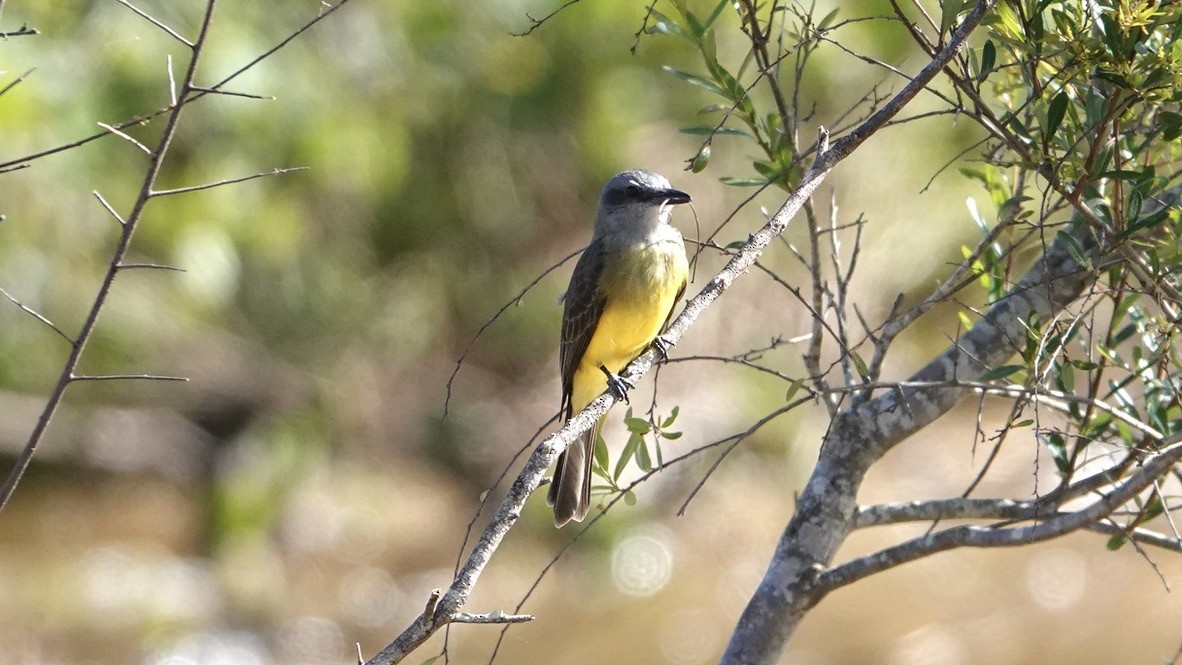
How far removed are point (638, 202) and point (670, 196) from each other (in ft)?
0.47

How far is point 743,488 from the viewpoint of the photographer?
29.6 ft

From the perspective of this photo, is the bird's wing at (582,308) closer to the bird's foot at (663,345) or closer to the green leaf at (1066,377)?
the bird's foot at (663,345)

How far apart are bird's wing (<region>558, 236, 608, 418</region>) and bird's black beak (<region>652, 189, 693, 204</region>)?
27cm

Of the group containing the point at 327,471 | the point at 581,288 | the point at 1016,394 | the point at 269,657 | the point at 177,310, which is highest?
the point at 177,310

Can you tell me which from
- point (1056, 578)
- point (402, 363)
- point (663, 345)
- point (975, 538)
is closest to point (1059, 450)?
point (975, 538)

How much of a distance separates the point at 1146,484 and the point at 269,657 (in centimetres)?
629

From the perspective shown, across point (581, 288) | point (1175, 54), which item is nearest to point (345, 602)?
point (581, 288)

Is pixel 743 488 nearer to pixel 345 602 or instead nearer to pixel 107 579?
pixel 345 602

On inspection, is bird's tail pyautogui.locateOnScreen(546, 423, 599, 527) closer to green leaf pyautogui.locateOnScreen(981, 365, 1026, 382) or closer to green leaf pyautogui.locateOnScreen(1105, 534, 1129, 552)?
green leaf pyautogui.locateOnScreen(981, 365, 1026, 382)

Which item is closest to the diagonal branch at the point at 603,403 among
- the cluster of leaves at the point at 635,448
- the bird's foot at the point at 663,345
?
the bird's foot at the point at 663,345

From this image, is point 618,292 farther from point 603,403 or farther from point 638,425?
point 603,403

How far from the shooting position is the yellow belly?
4.07m

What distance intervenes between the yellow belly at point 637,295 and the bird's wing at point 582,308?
3cm

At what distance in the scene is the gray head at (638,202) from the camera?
4.19m
